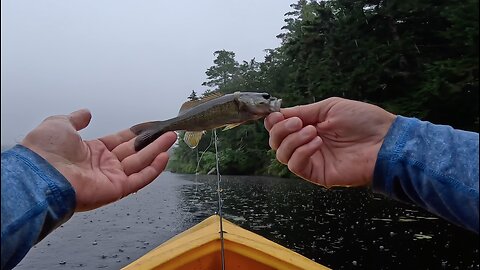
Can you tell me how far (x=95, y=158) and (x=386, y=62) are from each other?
22.4 metres

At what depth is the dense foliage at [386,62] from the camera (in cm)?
1667

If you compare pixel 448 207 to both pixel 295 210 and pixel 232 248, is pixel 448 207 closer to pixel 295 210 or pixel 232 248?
pixel 232 248

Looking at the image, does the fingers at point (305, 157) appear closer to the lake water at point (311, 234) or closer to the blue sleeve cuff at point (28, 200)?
the blue sleeve cuff at point (28, 200)

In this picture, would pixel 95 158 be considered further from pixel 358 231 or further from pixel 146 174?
pixel 358 231

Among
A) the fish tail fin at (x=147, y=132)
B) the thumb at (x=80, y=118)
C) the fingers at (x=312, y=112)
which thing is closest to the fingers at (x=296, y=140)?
the fingers at (x=312, y=112)

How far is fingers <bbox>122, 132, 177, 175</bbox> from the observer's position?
2184mm

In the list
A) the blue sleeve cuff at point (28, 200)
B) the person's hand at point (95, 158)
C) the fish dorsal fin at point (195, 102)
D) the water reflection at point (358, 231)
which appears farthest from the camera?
the water reflection at point (358, 231)

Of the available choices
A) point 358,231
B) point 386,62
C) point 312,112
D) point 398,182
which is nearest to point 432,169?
point 398,182

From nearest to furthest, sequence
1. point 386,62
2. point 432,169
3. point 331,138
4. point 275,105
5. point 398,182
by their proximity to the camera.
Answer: point 432,169 → point 398,182 → point 331,138 → point 275,105 → point 386,62

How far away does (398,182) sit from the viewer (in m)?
1.83

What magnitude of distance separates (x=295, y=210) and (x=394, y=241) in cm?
645

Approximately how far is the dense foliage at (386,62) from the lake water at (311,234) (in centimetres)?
266

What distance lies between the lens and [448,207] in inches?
64.7

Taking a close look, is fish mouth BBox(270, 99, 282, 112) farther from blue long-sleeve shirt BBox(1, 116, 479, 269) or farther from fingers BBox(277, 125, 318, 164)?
blue long-sleeve shirt BBox(1, 116, 479, 269)
